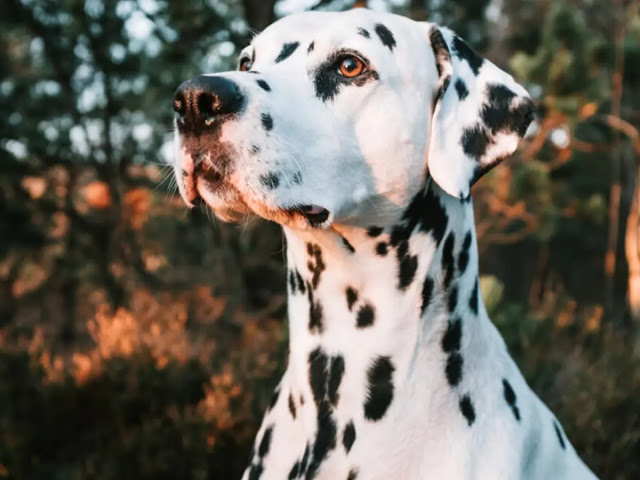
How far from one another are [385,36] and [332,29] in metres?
0.17

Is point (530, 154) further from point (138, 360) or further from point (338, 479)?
point (338, 479)

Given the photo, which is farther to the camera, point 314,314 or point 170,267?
point 170,267

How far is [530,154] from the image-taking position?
23.8ft

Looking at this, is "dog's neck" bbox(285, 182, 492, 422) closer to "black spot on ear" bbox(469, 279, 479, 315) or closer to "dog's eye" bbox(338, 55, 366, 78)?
"black spot on ear" bbox(469, 279, 479, 315)

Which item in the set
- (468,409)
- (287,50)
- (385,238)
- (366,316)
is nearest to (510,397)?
(468,409)

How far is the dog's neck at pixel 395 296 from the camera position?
2035mm

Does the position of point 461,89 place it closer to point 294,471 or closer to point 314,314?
point 314,314

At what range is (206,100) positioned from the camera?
167cm

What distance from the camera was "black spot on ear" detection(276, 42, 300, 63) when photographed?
2082mm

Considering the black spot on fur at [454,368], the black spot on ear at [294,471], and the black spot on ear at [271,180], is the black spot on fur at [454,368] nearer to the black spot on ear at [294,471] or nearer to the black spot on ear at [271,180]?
the black spot on ear at [294,471]

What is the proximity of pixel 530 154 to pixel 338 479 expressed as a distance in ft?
20.0

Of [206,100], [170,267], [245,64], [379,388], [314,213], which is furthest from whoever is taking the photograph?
[170,267]

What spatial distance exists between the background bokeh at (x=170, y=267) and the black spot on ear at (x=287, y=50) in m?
0.41

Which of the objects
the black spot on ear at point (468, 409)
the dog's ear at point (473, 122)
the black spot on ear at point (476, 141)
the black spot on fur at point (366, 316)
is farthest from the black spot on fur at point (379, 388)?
the black spot on ear at point (476, 141)
